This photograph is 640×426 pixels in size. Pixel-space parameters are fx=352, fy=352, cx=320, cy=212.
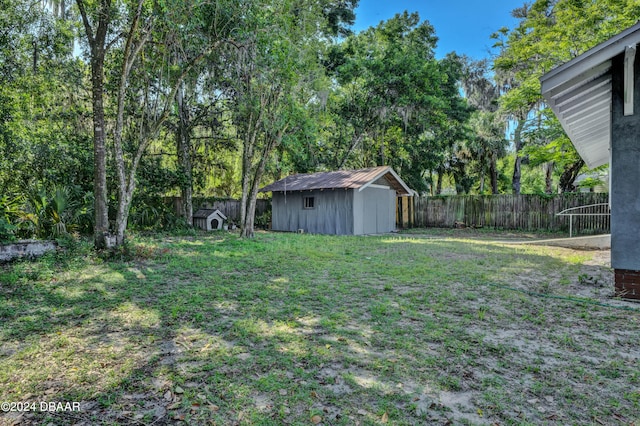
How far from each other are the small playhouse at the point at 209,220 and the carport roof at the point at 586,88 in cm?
1291

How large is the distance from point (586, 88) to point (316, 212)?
1140cm

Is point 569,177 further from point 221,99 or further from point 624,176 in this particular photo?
point 221,99

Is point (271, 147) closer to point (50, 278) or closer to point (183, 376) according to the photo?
point (50, 278)

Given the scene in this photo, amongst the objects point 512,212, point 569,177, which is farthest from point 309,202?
point 569,177

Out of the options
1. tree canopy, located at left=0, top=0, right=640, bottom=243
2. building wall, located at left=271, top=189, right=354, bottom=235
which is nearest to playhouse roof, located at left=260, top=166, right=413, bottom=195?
building wall, located at left=271, top=189, right=354, bottom=235

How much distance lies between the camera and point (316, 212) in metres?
15.5

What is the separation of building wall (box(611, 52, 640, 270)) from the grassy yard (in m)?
0.67

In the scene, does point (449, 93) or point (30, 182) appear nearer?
point (30, 182)

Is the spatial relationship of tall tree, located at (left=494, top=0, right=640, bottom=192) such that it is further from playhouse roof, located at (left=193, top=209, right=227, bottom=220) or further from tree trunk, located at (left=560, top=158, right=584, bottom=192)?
playhouse roof, located at (left=193, top=209, right=227, bottom=220)

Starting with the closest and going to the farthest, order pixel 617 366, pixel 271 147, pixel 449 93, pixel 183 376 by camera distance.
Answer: pixel 183 376 < pixel 617 366 < pixel 271 147 < pixel 449 93

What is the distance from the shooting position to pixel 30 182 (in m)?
10.1

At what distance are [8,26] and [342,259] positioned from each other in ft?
29.5

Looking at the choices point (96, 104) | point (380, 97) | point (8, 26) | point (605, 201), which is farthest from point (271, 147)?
point (605, 201)

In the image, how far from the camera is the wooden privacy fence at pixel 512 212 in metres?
13.8
